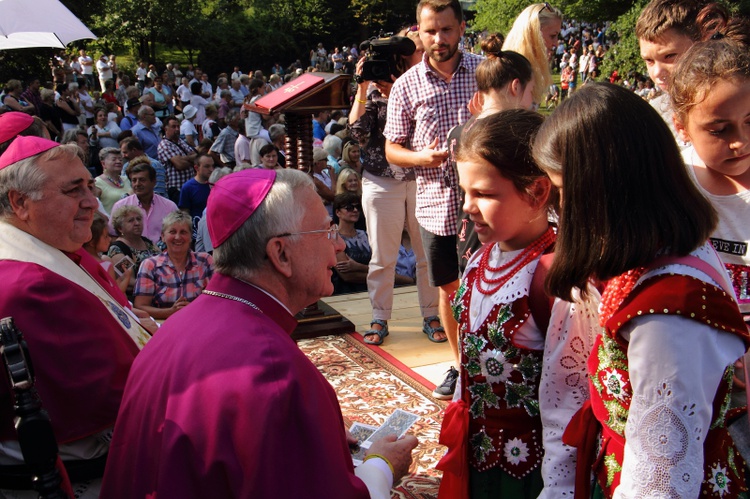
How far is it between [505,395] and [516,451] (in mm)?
158

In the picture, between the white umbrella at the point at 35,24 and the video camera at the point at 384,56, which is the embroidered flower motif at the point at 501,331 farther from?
the white umbrella at the point at 35,24

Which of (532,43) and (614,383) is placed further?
(532,43)

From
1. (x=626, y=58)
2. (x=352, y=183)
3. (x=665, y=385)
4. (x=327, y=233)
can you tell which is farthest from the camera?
(x=626, y=58)

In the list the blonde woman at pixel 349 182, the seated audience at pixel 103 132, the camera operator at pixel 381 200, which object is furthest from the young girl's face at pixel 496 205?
the seated audience at pixel 103 132

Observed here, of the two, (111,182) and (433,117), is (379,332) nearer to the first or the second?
(433,117)

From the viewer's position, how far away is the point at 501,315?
6.79 ft

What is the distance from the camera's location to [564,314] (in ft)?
6.16

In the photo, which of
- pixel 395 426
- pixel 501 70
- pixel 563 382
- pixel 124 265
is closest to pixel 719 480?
pixel 563 382

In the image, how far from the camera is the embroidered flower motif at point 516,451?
6.75 ft

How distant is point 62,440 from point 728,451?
6.36ft

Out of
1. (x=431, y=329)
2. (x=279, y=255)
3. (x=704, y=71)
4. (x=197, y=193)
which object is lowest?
(x=431, y=329)

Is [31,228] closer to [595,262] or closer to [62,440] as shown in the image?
[62,440]

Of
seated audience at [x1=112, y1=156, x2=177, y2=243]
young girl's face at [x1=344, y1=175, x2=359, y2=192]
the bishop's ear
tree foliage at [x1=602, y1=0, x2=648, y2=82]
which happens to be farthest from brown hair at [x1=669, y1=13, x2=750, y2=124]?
tree foliage at [x1=602, y1=0, x2=648, y2=82]

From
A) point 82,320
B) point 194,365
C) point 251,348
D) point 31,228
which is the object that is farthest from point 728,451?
point 31,228
